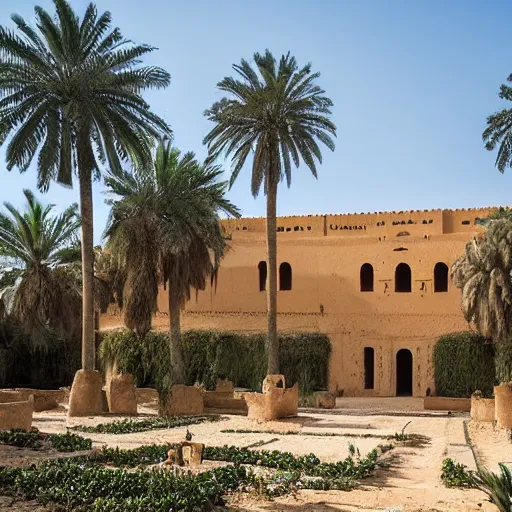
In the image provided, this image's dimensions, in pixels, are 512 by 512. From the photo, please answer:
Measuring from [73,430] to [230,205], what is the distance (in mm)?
11631

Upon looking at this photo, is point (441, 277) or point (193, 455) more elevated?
point (441, 277)

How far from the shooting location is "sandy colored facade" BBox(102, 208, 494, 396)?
111 ft

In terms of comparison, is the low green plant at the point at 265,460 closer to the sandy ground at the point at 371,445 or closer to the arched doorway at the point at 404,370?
the sandy ground at the point at 371,445

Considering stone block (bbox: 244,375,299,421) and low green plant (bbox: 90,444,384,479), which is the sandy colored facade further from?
low green plant (bbox: 90,444,384,479)

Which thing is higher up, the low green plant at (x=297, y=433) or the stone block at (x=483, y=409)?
the stone block at (x=483, y=409)

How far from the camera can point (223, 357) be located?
34312 mm

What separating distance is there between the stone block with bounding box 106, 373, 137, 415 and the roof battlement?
16.4 m

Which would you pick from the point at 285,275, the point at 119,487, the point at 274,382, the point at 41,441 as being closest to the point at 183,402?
the point at 274,382

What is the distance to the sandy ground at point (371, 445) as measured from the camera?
32.7 ft

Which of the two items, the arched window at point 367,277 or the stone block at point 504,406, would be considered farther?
the arched window at point 367,277

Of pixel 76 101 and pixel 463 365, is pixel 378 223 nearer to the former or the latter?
pixel 463 365

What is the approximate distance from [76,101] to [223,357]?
16.2 meters

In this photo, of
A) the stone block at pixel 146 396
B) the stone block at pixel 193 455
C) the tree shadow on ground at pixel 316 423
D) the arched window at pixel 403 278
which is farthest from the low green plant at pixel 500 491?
the arched window at pixel 403 278

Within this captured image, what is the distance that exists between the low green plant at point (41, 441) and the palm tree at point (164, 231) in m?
9.95
